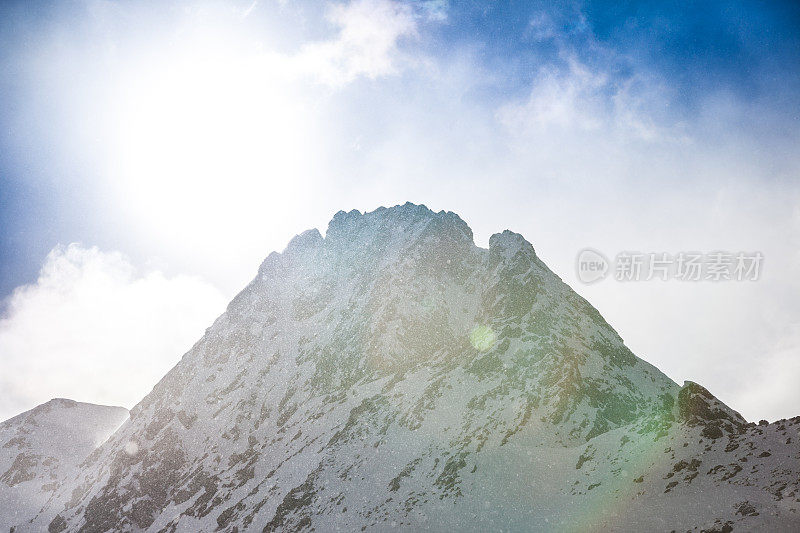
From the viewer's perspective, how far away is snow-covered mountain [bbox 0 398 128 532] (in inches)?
4464

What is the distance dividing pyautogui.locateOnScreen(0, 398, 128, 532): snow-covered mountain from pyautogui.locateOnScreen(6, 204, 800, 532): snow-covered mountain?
1015 cm

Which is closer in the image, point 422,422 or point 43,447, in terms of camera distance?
point 422,422

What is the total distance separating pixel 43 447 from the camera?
13812cm

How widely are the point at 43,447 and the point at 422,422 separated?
468 feet

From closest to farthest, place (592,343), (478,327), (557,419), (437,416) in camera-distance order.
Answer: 1. (557,419)
2. (437,416)
3. (592,343)
4. (478,327)

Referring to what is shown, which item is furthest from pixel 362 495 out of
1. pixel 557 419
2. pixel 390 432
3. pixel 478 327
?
pixel 478 327

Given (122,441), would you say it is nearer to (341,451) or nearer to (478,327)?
(341,451)

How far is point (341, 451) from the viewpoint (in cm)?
6931

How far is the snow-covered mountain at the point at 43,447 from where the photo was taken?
11338cm

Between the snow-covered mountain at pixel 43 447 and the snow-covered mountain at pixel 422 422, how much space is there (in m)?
10.2

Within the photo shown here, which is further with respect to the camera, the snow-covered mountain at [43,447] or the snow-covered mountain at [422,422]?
the snow-covered mountain at [43,447]

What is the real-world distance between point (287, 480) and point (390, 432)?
18382mm

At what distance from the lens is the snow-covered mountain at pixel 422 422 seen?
38.4 meters

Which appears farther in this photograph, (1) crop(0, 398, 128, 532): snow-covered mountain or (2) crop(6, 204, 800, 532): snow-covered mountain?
(1) crop(0, 398, 128, 532): snow-covered mountain
